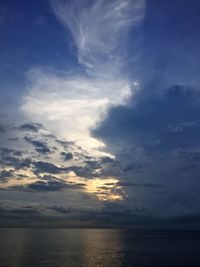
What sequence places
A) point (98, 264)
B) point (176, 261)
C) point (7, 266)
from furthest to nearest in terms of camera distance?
point (176, 261) → point (98, 264) → point (7, 266)

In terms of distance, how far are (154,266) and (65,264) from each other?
3432 cm

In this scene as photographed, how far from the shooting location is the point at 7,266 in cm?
11812

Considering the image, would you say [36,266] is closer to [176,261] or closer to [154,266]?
[154,266]

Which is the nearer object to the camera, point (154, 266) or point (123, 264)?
point (154, 266)

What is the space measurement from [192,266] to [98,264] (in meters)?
36.8

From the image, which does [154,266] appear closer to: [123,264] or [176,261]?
[123,264]

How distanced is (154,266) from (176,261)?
23187 millimetres

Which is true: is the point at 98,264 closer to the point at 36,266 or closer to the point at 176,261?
the point at 36,266

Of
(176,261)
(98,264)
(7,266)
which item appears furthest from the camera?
(176,261)

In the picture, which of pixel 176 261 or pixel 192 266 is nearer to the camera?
pixel 192 266

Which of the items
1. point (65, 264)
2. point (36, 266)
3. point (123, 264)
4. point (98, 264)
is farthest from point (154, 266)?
point (36, 266)

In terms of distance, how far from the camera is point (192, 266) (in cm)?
12419

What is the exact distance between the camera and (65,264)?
124750 millimetres

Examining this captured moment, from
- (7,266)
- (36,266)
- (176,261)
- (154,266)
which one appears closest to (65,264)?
(36,266)
